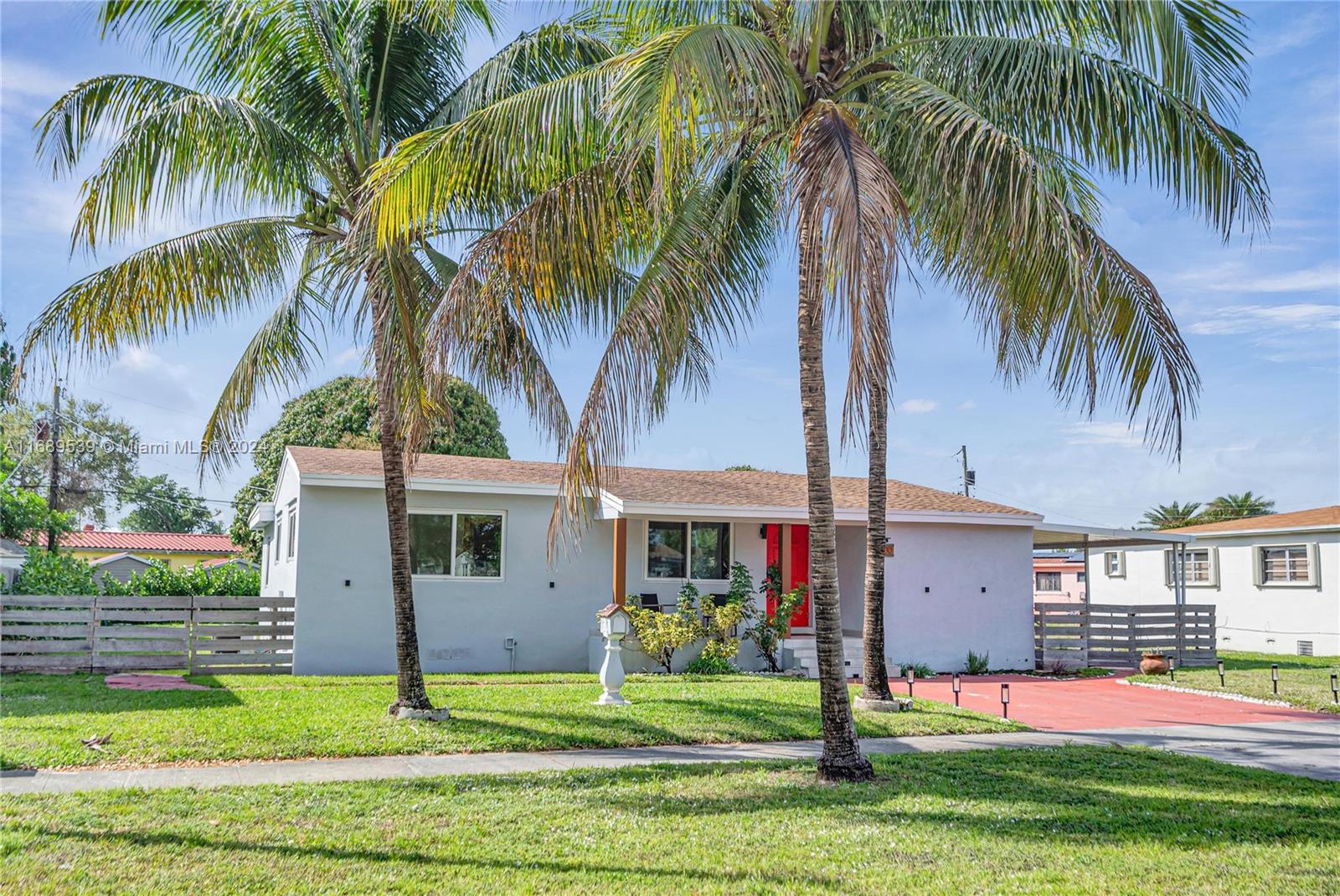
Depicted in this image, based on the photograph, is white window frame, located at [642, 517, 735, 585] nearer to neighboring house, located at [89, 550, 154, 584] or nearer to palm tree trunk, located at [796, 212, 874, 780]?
palm tree trunk, located at [796, 212, 874, 780]

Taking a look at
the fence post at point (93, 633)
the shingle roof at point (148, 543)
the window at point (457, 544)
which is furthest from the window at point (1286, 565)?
the shingle roof at point (148, 543)

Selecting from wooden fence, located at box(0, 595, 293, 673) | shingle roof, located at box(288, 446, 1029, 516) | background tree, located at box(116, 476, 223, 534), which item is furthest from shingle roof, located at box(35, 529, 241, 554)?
wooden fence, located at box(0, 595, 293, 673)

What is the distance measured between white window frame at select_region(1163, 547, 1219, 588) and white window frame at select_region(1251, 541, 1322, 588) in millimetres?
1304

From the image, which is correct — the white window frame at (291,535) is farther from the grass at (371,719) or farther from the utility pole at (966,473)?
the utility pole at (966,473)

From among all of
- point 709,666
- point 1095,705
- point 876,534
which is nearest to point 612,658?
point 876,534

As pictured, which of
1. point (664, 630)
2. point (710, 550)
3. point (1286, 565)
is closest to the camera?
point (664, 630)

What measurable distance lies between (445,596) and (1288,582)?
21426 mm

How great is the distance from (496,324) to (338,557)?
Answer: 8.72 metres

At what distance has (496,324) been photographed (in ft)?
30.8

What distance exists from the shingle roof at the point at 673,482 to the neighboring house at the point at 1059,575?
28477mm

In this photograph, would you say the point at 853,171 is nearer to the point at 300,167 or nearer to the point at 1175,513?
the point at 300,167

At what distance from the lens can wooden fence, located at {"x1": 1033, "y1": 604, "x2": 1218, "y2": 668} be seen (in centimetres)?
1970

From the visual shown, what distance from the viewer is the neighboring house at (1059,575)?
46.8 metres

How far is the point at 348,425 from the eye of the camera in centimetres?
3089
